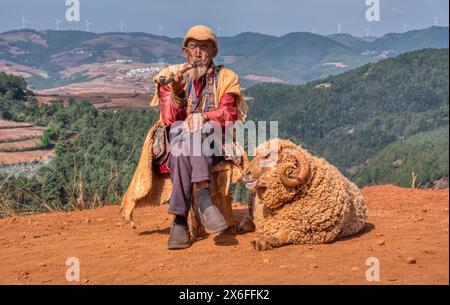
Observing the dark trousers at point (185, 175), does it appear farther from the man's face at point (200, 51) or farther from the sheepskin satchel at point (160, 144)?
the man's face at point (200, 51)

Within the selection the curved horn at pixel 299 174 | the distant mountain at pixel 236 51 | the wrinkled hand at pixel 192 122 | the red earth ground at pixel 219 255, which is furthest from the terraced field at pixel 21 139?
the curved horn at pixel 299 174

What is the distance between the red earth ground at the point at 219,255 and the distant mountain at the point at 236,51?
5976 mm

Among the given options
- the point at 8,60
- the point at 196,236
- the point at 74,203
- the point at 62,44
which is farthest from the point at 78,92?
the point at 196,236

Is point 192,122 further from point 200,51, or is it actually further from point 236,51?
point 236,51

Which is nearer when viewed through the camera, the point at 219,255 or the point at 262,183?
the point at 219,255

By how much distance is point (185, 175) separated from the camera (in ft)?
18.3

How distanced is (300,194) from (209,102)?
4.67 ft

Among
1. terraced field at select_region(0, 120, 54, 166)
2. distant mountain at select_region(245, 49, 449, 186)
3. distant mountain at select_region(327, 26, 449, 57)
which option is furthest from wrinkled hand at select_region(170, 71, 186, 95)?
distant mountain at select_region(327, 26, 449, 57)

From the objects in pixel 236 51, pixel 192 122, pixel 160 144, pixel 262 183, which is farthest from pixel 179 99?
pixel 236 51

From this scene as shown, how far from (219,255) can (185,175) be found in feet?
2.98

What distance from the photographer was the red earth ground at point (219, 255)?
14.0ft

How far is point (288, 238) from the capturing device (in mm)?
5277

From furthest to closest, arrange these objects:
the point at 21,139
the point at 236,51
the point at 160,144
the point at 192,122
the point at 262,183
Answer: the point at 236,51, the point at 21,139, the point at 160,144, the point at 192,122, the point at 262,183

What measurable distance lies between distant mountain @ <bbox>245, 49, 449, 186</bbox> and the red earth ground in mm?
50449
